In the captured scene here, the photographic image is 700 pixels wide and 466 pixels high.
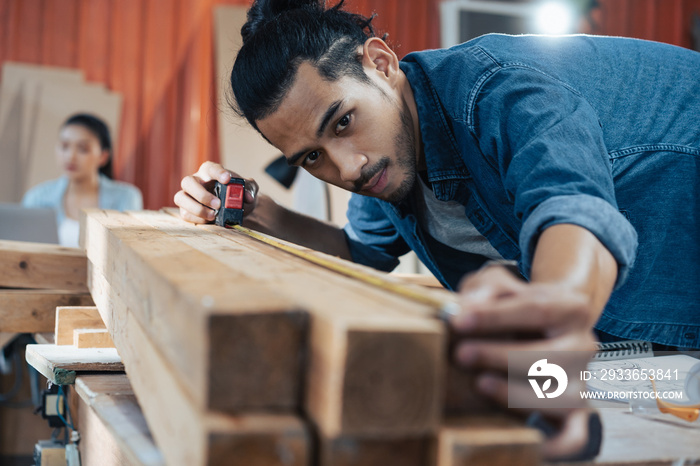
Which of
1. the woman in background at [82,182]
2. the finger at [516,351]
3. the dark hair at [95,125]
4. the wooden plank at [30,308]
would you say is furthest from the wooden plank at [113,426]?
the dark hair at [95,125]

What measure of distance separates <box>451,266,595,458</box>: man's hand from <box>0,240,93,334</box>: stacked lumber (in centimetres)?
141

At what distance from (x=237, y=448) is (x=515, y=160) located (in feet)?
1.97

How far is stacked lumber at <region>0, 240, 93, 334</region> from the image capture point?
166cm

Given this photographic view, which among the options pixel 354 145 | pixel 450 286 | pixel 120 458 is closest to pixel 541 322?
pixel 120 458

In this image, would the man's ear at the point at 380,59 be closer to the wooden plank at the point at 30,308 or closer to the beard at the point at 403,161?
the beard at the point at 403,161

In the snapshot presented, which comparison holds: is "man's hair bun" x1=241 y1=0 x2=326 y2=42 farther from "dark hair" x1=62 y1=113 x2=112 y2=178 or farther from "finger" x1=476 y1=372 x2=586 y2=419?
"dark hair" x1=62 y1=113 x2=112 y2=178

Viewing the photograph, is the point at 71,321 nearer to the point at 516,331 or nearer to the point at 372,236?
the point at 372,236

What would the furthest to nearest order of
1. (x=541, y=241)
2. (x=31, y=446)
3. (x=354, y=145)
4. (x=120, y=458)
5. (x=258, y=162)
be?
1. (x=258, y=162)
2. (x=31, y=446)
3. (x=354, y=145)
4. (x=120, y=458)
5. (x=541, y=241)

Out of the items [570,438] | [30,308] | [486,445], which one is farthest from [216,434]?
[30,308]

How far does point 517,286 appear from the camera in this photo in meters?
0.59

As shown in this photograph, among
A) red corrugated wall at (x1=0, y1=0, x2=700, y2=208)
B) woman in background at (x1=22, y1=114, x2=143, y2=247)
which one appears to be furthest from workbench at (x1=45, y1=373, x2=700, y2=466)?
red corrugated wall at (x1=0, y1=0, x2=700, y2=208)

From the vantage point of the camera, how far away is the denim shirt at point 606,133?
1056mm

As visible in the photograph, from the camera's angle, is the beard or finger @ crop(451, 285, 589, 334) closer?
finger @ crop(451, 285, 589, 334)

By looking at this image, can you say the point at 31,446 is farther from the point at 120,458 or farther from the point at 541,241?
the point at 541,241
